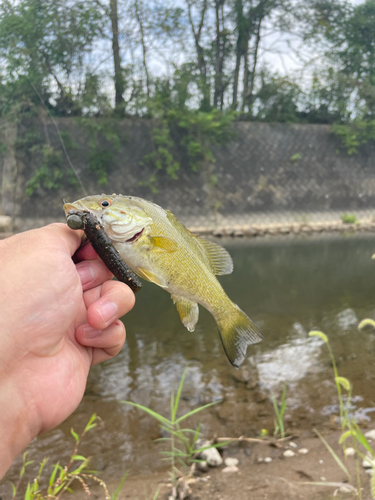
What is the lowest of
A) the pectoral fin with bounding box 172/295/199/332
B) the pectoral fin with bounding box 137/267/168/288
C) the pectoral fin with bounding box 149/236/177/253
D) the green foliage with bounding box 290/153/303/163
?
the pectoral fin with bounding box 172/295/199/332

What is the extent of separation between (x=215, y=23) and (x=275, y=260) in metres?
17.1

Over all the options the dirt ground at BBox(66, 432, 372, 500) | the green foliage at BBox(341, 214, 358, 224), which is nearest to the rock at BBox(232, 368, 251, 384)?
the dirt ground at BBox(66, 432, 372, 500)

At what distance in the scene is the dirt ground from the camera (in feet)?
8.43

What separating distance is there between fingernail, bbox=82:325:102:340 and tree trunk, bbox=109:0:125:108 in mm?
18832

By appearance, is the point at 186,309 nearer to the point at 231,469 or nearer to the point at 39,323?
the point at 39,323

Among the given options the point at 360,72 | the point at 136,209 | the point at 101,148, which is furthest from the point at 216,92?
the point at 136,209

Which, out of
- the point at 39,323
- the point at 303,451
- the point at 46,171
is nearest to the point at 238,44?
the point at 46,171

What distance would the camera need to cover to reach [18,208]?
1641 cm

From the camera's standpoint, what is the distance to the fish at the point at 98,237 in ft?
3.71

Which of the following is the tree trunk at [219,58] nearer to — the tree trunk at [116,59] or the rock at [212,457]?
the tree trunk at [116,59]

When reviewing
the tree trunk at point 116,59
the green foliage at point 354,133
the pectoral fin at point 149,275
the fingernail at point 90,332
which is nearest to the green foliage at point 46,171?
the tree trunk at point 116,59

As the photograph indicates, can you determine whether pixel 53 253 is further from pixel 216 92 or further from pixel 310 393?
pixel 216 92

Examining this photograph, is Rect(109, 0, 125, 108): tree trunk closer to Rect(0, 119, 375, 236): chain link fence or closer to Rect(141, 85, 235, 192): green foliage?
Rect(0, 119, 375, 236): chain link fence

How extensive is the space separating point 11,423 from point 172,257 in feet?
2.43
